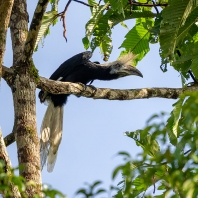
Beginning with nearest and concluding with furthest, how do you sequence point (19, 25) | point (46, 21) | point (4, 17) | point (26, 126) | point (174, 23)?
point (4, 17) → point (26, 126) → point (174, 23) → point (19, 25) → point (46, 21)

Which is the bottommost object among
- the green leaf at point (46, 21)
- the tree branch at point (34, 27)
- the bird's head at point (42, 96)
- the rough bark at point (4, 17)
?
the rough bark at point (4, 17)

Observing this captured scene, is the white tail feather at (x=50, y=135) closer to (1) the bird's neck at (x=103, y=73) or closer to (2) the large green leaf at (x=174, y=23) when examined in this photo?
(1) the bird's neck at (x=103, y=73)

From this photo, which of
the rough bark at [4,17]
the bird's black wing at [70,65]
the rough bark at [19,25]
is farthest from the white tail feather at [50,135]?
the rough bark at [4,17]

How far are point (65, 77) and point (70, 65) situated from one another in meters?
0.17

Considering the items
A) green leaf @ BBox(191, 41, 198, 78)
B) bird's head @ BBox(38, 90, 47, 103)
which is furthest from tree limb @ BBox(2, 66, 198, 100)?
bird's head @ BBox(38, 90, 47, 103)

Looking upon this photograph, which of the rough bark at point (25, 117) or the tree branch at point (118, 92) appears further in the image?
the tree branch at point (118, 92)

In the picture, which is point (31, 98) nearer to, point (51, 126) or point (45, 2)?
point (45, 2)

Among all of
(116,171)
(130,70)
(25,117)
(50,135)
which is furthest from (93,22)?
(116,171)

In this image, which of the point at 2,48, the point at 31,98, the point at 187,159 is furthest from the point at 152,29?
the point at 187,159

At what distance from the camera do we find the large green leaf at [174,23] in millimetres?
4715

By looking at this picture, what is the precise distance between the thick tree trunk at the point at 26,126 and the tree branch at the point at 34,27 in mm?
144

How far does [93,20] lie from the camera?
5.36 meters

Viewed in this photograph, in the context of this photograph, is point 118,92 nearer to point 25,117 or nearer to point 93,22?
point 93,22

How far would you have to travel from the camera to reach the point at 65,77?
7309 mm
